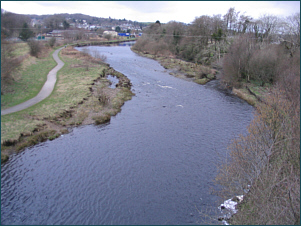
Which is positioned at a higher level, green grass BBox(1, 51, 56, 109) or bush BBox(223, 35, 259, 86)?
bush BBox(223, 35, 259, 86)

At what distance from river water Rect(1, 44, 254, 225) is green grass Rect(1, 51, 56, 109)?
999 centimetres

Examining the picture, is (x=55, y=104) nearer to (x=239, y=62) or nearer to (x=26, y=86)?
(x=26, y=86)

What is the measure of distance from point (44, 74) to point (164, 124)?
29.1 metres

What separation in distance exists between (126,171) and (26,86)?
2461cm

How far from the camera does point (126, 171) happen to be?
61.1ft

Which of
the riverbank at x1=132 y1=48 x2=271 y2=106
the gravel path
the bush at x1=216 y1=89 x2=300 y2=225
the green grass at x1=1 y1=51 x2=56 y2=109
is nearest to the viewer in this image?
the bush at x1=216 y1=89 x2=300 y2=225

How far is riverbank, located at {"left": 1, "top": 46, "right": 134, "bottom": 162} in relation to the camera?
2219 centimetres

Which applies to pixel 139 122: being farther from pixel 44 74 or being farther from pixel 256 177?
pixel 44 74

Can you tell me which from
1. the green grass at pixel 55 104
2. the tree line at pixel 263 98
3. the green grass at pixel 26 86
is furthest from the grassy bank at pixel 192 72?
the green grass at pixel 26 86

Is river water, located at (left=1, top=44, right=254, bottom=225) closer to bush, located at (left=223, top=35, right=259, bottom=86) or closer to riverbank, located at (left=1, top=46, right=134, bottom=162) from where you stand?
riverbank, located at (left=1, top=46, right=134, bottom=162)

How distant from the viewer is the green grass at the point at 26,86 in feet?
96.2

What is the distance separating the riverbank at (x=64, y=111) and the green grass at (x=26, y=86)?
2.46 m

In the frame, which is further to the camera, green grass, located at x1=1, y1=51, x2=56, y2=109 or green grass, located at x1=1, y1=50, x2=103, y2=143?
green grass, located at x1=1, y1=51, x2=56, y2=109

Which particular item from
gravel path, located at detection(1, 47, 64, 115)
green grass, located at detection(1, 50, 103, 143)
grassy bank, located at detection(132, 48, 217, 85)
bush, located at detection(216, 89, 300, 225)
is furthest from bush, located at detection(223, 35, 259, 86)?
gravel path, located at detection(1, 47, 64, 115)
